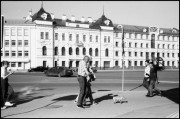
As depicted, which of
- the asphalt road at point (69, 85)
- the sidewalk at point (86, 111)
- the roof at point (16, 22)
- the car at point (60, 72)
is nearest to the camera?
the sidewalk at point (86, 111)

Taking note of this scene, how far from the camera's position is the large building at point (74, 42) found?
6919cm

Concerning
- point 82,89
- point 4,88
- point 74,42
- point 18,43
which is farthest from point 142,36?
point 4,88

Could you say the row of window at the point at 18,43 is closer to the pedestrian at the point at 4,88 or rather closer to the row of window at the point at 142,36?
the row of window at the point at 142,36

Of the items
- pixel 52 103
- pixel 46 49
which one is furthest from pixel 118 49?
pixel 52 103

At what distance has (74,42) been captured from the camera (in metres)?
76.5

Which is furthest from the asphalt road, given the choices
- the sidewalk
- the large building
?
the large building

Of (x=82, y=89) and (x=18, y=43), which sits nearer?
(x=82, y=89)

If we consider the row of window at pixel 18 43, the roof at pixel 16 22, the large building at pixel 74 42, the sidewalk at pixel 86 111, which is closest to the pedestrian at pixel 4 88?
the sidewalk at pixel 86 111

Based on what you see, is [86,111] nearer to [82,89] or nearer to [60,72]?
[82,89]

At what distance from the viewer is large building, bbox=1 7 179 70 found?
69.2 meters

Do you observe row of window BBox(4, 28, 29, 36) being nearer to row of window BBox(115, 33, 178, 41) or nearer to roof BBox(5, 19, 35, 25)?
roof BBox(5, 19, 35, 25)

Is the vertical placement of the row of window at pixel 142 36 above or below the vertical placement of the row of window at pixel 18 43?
above

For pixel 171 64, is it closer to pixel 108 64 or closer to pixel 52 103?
pixel 108 64

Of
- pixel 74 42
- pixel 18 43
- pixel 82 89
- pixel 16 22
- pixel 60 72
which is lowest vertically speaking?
pixel 60 72
